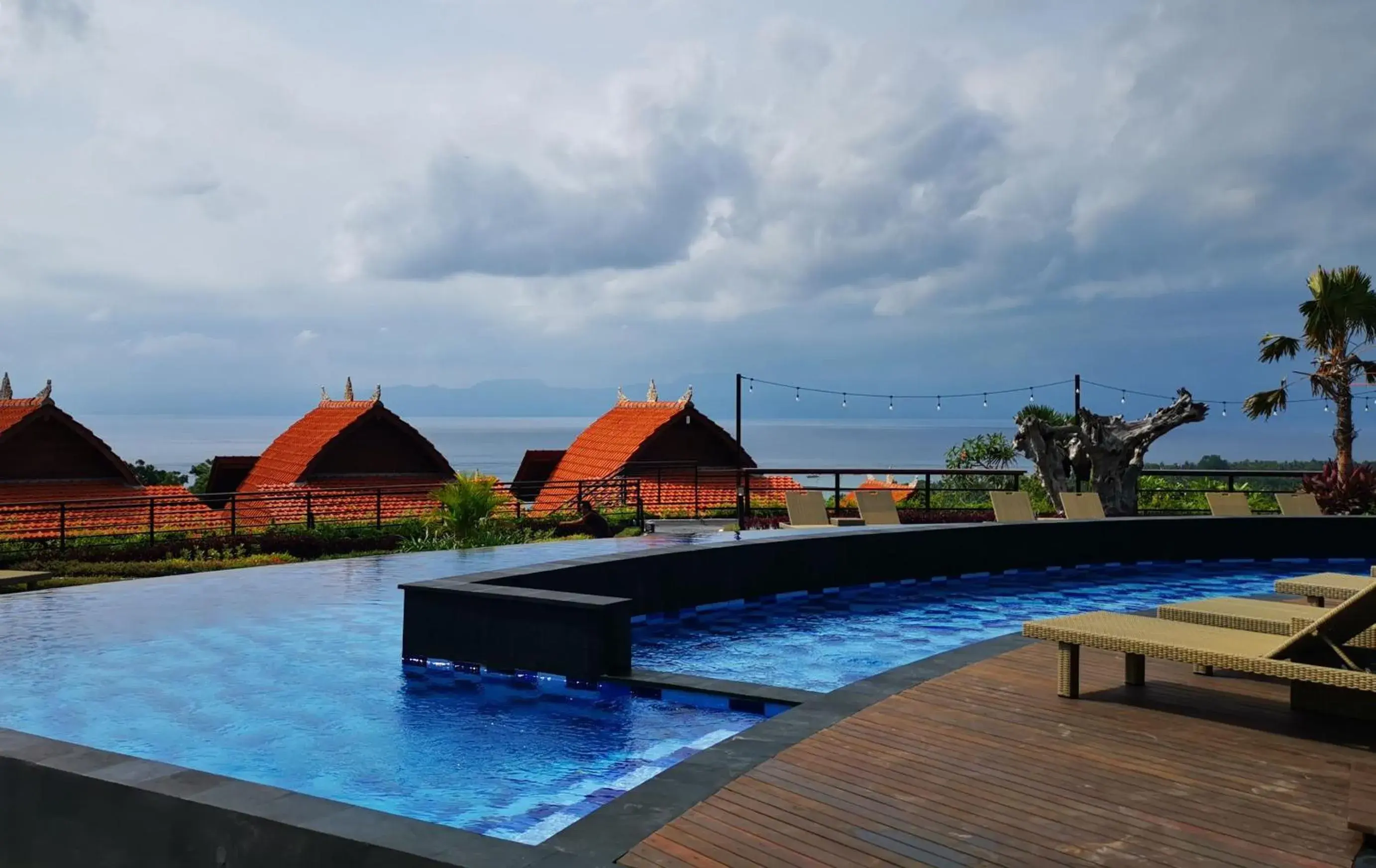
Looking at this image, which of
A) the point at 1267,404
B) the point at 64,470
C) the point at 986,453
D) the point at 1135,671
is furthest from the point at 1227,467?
the point at 64,470

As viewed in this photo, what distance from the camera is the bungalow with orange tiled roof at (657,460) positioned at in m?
22.0

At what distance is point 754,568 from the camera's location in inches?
411

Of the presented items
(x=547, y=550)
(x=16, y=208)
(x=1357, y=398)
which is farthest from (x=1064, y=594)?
(x=16, y=208)

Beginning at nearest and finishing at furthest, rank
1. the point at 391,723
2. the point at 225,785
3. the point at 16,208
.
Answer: the point at 225,785 < the point at 391,723 < the point at 16,208

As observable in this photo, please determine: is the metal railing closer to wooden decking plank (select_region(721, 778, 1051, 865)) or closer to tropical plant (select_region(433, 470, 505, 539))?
tropical plant (select_region(433, 470, 505, 539))

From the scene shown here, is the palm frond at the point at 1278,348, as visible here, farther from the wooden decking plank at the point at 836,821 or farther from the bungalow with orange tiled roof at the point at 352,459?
the wooden decking plank at the point at 836,821

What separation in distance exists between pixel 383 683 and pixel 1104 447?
14.3 m

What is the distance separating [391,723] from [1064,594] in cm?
827

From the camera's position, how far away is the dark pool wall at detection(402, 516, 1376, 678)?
260 inches

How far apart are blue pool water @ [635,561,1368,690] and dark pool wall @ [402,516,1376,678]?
0.19 m

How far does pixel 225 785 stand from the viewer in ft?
12.6

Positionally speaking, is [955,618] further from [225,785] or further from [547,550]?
[225,785]

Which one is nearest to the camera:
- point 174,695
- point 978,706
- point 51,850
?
point 51,850

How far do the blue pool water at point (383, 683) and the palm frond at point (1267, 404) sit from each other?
1204 centimetres
